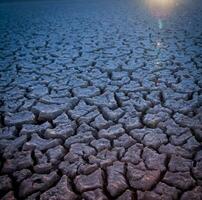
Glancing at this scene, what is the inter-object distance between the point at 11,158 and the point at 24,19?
5841 millimetres

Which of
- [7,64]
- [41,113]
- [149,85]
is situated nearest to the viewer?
[41,113]

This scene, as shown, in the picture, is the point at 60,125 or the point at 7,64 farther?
the point at 7,64

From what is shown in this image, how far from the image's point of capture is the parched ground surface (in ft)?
4.60

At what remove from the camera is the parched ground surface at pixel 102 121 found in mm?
1402

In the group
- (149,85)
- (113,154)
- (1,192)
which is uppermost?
(149,85)

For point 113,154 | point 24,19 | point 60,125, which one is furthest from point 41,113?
point 24,19

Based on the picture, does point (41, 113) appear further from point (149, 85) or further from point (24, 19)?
point (24, 19)

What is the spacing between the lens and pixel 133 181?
4.60 ft

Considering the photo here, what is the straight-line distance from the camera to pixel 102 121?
197 centimetres

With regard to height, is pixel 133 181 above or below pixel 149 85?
below

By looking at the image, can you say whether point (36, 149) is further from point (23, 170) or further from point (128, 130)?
point (128, 130)

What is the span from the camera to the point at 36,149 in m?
1.70

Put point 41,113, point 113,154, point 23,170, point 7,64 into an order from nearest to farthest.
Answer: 1. point 23,170
2. point 113,154
3. point 41,113
4. point 7,64

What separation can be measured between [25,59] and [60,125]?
1907mm
